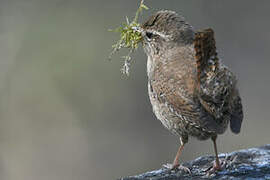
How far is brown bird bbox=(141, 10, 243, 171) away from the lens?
3895mm

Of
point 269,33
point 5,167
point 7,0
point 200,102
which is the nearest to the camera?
point 200,102

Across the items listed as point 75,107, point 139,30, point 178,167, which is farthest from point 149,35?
point 75,107

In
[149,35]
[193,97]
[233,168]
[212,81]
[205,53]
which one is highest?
[149,35]

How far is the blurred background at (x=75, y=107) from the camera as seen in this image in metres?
7.88

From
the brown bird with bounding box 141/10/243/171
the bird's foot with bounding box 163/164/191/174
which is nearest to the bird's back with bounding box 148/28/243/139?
the brown bird with bounding box 141/10/243/171

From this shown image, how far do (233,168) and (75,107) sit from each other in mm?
4134

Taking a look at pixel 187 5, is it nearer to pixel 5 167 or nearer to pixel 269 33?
pixel 269 33

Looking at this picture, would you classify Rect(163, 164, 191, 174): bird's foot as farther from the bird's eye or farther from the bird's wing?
the bird's eye

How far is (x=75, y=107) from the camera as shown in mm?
8078

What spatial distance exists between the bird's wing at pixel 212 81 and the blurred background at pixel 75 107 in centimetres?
401

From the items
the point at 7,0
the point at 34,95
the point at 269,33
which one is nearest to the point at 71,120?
the point at 34,95

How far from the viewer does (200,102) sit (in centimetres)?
396

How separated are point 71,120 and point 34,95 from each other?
0.66 meters

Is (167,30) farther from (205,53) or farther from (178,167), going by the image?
(178,167)
